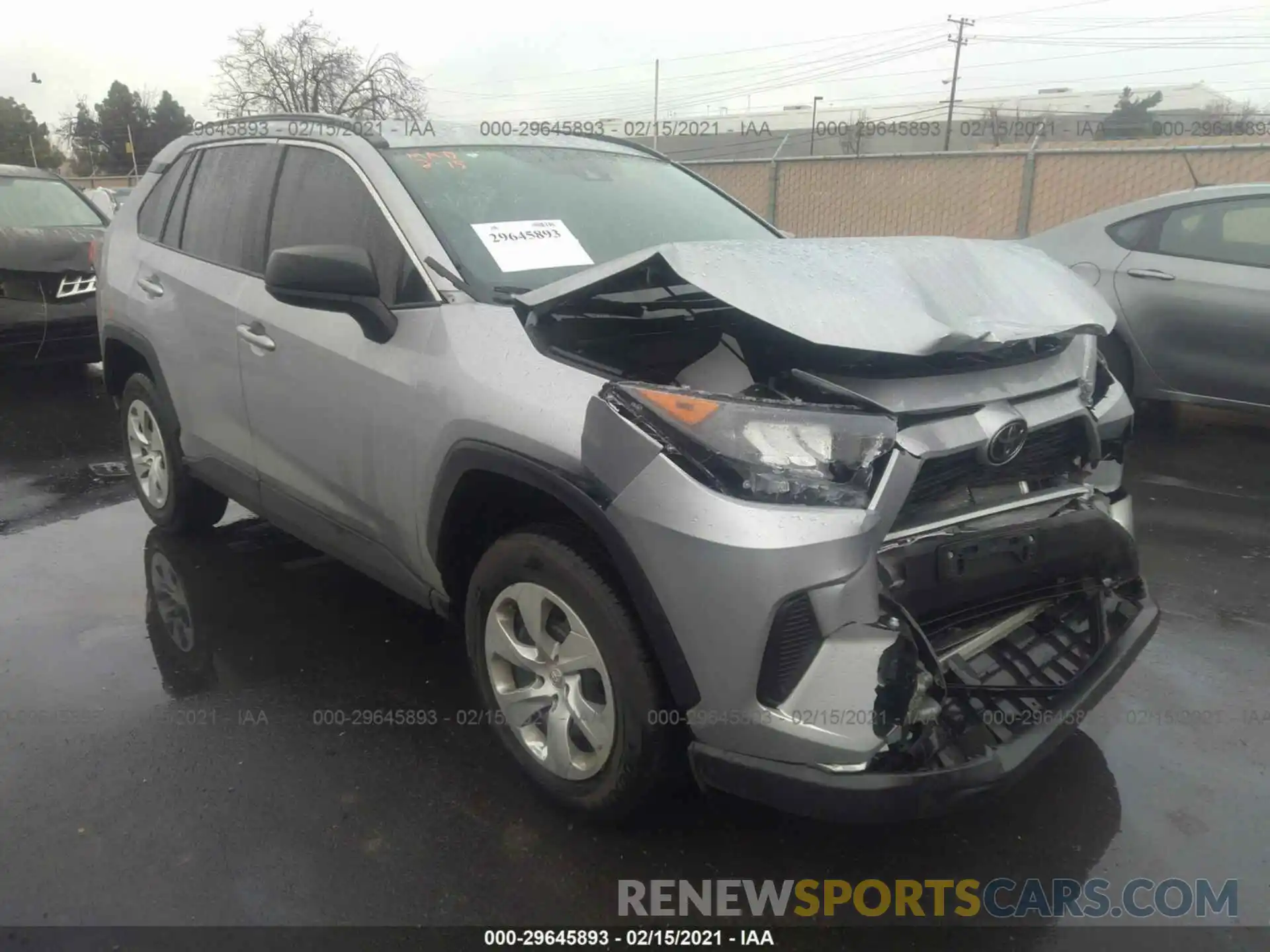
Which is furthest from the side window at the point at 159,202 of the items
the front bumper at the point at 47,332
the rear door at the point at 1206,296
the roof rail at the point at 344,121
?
the rear door at the point at 1206,296

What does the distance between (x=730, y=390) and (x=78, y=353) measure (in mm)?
6961

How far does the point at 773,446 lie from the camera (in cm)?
208

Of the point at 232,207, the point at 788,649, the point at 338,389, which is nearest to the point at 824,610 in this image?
the point at 788,649

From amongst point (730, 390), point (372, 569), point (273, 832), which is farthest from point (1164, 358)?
point (273, 832)

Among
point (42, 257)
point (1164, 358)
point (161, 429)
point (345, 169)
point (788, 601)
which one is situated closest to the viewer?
point (788, 601)

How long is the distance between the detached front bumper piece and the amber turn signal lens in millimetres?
741

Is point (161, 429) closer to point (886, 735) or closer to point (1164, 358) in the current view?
point (886, 735)

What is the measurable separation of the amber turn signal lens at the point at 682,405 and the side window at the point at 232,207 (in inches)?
83.8

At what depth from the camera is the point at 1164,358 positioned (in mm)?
5633

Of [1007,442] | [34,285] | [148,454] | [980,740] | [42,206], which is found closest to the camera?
[980,740]

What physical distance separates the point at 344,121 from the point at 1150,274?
4.58 meters

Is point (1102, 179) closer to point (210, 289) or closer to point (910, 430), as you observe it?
point (210, 289)

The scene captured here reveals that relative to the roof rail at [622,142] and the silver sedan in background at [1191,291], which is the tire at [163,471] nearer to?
the roof rail at [622,142]

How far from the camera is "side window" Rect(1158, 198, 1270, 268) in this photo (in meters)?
5.45
